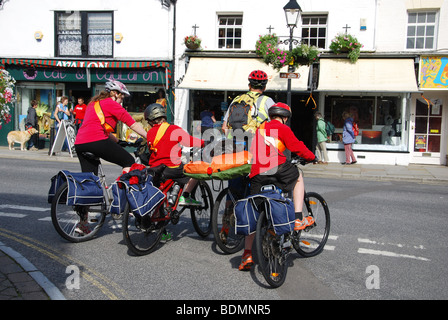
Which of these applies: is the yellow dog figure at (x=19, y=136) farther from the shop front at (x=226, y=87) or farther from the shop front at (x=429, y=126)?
the shop front at (x=429, y=126)

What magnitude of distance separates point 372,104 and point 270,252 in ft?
46.3

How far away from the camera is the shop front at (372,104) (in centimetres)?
1612

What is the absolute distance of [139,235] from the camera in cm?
565

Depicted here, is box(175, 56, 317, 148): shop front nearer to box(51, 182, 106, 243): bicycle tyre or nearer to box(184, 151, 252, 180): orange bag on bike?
box(51, 182, 106, 243): bicycle tyre

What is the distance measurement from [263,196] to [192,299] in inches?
44.2

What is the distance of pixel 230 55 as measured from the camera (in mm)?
17828

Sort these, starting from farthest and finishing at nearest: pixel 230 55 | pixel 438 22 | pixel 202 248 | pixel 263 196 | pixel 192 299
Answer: pixel 230 55 → pixel 438 22 → pixel 202 248 → pixel 263 196 → pixel 192 299

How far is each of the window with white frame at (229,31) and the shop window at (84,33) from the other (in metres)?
4.71

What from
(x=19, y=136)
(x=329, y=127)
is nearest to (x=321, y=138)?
(x=329, y=127)

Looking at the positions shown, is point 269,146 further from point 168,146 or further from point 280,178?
point 168,146

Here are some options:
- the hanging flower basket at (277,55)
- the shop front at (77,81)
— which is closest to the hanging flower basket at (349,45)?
the hanging flower basket at (277,55)

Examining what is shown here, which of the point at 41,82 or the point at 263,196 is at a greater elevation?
the point at 41,82

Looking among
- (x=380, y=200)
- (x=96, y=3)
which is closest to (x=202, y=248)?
(x=380, y=200)

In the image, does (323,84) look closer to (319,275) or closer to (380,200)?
(380,200)
